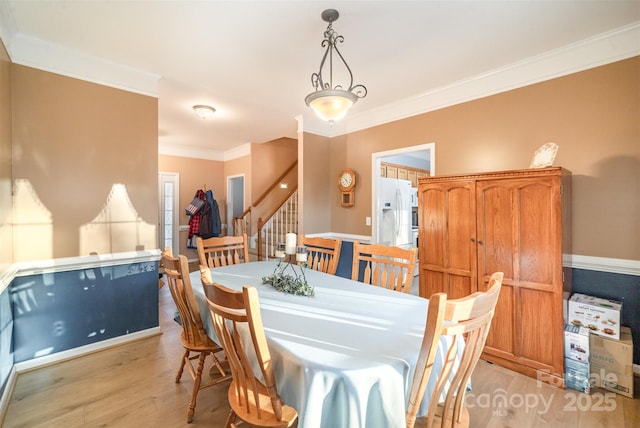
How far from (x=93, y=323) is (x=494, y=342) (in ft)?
11.6

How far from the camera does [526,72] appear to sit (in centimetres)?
262

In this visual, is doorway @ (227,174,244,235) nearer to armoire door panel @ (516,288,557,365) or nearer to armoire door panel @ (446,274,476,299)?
armoire door panel @ (446,274,476,299)

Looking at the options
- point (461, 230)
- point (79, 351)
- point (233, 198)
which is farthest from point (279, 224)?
point (461, 230)

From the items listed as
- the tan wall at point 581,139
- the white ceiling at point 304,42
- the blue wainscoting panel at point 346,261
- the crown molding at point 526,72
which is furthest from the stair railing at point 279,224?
the tan wall at point 581,139

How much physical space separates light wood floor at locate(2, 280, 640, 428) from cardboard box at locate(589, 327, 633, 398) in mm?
84

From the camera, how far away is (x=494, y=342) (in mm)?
2406

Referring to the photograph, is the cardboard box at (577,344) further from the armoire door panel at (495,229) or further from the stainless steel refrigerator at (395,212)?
the stainless steel refrigerator at (395,212)

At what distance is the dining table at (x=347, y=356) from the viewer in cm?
96

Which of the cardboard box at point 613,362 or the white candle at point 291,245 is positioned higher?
the white candle at point 291,245

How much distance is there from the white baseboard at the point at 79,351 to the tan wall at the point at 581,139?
11.8ft

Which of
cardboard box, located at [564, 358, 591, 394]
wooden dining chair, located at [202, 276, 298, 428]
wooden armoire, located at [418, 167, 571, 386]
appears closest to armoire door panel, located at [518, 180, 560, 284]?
wooden armoire, located at [418, 167, 571, 386]

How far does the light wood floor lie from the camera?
1775 mm

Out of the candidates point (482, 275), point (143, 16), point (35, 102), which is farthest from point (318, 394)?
point (35, 102)

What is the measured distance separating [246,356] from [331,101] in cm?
153
